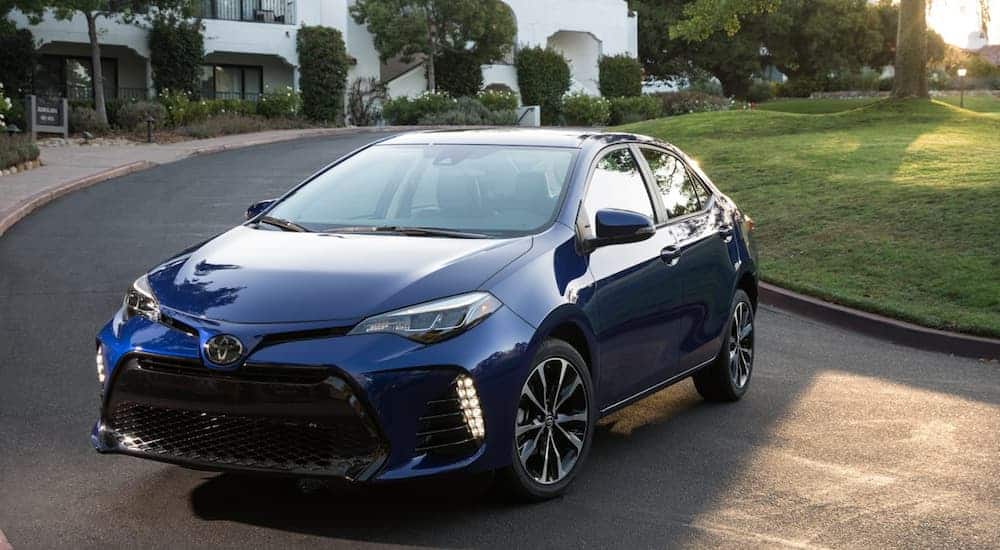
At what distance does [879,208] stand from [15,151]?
1585 cm

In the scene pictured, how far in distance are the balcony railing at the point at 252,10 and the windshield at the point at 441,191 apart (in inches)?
1554

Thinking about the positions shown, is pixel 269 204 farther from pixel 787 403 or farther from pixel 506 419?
pixel 787 403

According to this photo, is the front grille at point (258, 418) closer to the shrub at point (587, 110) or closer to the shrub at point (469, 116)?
the shrub at point (469, 116)

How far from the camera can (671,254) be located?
7.49 m

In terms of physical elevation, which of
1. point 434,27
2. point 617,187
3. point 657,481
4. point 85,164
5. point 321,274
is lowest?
point 657,481

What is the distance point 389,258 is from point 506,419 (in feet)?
3.00

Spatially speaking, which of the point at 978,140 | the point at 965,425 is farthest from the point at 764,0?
the point at 965,425

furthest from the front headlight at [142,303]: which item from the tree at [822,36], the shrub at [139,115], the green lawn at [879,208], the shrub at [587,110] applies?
the tree at [822,36]

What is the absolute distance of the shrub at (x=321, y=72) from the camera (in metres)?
46.2

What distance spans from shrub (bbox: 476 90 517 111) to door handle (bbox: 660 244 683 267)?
40747 mm

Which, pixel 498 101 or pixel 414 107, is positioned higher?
pixel 498 101

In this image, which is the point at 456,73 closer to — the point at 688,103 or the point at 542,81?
the point at 542,81

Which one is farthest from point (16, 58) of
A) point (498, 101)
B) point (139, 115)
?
point (498, 101)

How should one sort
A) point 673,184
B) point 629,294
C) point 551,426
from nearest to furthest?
1. point 551,426
2. point 629,294
3. point 673,184
